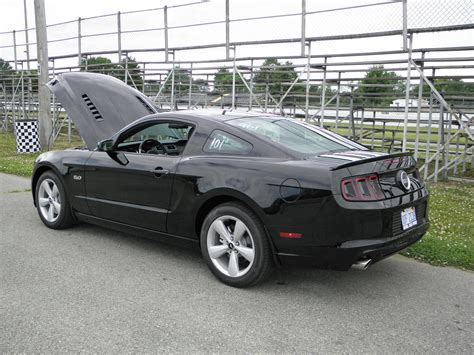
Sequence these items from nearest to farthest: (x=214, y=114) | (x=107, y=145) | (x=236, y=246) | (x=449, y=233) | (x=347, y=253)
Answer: (x=347, y=253)
(x=236, y=246)
(x=214, y=114)
(x=107, y=145)
(x=449, y=233)

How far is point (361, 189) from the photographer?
3.42 meters

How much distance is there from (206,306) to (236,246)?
0.55 m

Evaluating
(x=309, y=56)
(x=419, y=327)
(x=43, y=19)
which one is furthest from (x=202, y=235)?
(x=43, y=19)

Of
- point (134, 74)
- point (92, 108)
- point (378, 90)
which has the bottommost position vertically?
point (92, 108)

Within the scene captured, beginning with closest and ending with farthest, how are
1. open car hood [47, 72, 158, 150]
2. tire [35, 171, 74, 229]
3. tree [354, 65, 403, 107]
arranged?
1. tire [35, 171, 74, 229]
2. open car hood [47, 72, 158, 150]
3. tree [354, 65, 403, 107]

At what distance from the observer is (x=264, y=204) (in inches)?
142

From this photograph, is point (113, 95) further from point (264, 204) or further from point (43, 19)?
point (43, 19)

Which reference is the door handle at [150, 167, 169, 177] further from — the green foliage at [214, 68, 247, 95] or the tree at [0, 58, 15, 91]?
the tree at [0, 58, 15, 91]

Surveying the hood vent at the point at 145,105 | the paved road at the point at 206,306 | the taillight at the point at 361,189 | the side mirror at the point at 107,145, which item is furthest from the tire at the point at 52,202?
the taillight at the point at 361,189

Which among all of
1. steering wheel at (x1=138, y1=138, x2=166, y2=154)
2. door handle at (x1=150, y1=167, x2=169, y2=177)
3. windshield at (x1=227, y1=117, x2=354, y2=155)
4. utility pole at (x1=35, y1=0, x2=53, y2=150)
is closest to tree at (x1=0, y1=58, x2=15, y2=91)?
utility pole at (x1=35, y1=0, x2=53, y2=150)

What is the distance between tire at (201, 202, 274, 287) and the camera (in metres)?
3.68

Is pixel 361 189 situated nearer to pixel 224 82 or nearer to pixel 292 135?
pixel 292 135

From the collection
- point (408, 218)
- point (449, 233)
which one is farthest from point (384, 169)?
point (449, 233)

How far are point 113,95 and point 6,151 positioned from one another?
9.27 metres
